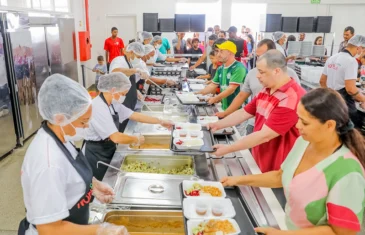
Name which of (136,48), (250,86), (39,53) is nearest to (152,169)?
(250,86)

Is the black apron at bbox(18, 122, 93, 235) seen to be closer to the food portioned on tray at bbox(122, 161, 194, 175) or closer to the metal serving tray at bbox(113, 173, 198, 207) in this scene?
the metal serving tray at bbox(113, 173, 198, 207)

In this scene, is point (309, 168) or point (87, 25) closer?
point (309, 168)

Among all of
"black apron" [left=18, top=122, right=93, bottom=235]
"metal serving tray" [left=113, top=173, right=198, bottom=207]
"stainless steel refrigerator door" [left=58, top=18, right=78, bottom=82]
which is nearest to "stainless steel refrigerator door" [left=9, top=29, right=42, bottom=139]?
"stainless steel refrigerator door" [left=58, top=18, right=78, bottom=82]

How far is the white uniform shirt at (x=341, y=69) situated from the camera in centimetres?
377

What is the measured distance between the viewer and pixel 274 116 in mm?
1999

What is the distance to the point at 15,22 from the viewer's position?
4.55 m

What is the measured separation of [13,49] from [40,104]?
3807 millimetres

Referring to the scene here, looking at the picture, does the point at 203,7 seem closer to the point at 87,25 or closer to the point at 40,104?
the point at 87,25

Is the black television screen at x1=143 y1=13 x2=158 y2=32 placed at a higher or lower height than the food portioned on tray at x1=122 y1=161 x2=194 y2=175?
higher

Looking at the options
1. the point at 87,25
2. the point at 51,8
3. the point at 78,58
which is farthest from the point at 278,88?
the point at 87,25

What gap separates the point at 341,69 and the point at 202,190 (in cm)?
303

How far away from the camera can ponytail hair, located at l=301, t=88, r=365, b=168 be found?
46.4 inches

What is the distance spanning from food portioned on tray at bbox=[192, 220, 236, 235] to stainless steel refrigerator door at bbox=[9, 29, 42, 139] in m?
4.23

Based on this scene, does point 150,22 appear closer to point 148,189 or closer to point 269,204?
point 148,189
